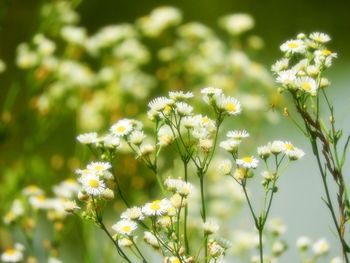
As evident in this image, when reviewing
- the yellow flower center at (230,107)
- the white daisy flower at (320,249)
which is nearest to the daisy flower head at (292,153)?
the yellow flower center at (230,107)

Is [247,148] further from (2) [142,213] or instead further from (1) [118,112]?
(2) [142,213]

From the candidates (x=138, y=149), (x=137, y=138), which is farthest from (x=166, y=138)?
(x=138, y=149)

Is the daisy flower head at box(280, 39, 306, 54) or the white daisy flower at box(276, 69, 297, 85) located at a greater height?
the daisy flower head at box(280, 39, 306, 54)

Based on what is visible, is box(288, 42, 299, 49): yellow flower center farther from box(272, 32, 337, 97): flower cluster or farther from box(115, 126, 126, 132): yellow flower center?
box(115, 126, 126, 132): yellow flower center

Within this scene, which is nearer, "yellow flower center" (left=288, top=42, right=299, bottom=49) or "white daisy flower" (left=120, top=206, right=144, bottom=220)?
"white daisy flower" (left=120, top=206, right=144, bottom=220)

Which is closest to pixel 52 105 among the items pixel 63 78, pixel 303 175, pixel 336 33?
pixel 63 78

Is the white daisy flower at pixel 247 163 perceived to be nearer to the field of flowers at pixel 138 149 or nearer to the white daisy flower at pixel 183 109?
the white daisy flower at pixel 183 109

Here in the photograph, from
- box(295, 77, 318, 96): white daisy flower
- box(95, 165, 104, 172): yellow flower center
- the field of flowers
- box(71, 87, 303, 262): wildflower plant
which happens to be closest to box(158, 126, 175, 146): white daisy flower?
box(71, 87, 303, 262): wildflower plant
